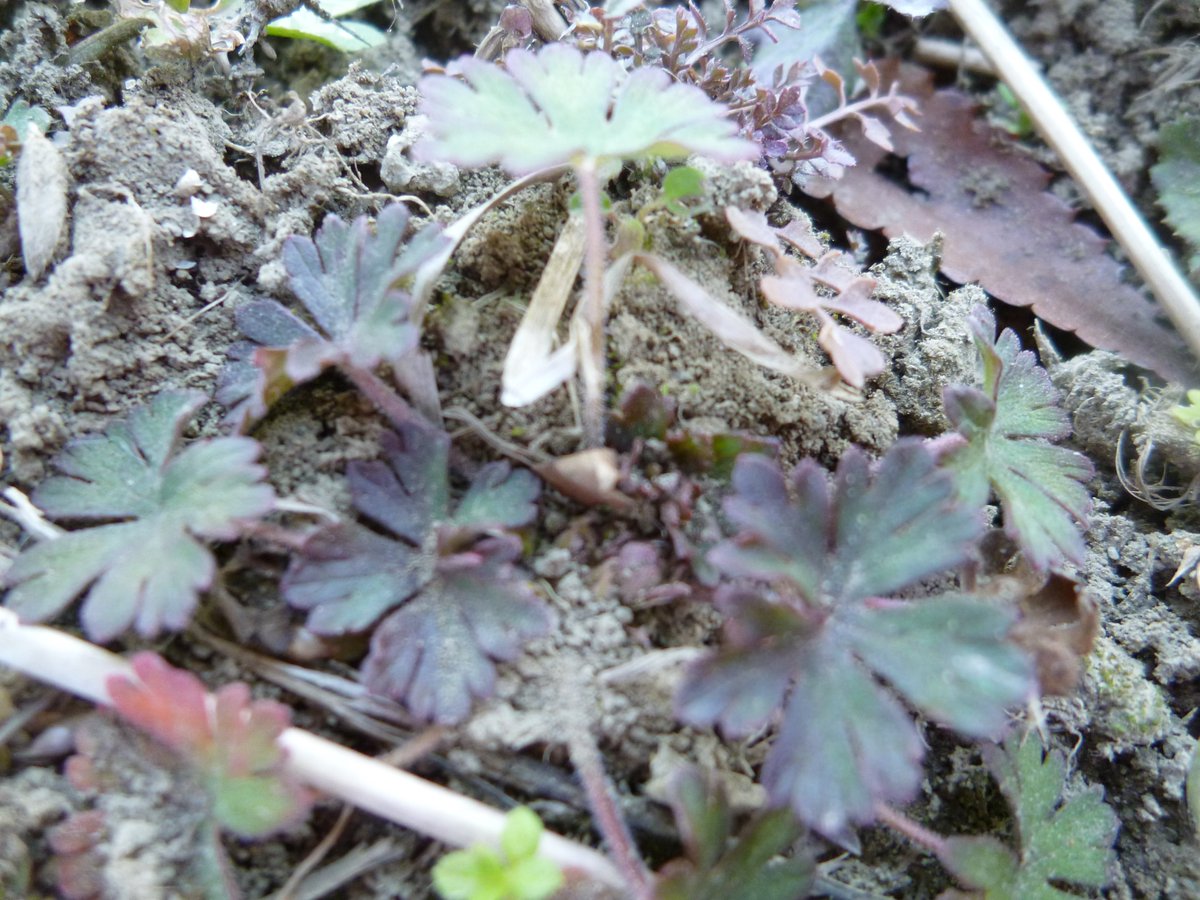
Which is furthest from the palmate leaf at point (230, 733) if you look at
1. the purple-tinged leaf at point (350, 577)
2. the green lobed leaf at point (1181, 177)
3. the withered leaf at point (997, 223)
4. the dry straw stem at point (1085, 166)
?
the green lobed leaf at point (1181, 177)

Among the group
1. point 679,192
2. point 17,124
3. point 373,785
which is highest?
point 679,192

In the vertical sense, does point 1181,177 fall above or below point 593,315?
above

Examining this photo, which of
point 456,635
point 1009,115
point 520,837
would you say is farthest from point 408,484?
point 1009,115

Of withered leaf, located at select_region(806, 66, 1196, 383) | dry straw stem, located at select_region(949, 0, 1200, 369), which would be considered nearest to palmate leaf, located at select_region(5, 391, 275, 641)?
withered leaf, located at select_region(806, 66, 1196, 383)

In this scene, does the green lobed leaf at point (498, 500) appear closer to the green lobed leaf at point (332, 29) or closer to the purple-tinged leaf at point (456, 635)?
the purple-tinged leaf at point (456, 635)

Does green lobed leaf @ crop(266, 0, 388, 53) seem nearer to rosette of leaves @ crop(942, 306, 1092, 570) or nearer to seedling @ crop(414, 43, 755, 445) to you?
seedling @ crop(414, 43, 755, 445)

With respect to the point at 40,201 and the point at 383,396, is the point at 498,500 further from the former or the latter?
the point at 40,201

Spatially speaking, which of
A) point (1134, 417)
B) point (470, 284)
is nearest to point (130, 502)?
point (470, 284)
